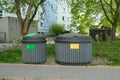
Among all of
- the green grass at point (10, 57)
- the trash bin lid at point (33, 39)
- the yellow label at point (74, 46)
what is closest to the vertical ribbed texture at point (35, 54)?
the trash bin lid at point (33, 39)

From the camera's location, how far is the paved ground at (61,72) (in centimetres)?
763

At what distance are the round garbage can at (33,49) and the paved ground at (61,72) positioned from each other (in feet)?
1.17

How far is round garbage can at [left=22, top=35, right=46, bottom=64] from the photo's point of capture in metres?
9.70

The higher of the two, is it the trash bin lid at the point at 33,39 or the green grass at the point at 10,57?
the trash bin lid at the point at 33,39

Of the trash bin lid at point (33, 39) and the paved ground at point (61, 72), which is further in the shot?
the trash bin lid at point (33, 39)

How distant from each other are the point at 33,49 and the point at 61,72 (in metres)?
1.89

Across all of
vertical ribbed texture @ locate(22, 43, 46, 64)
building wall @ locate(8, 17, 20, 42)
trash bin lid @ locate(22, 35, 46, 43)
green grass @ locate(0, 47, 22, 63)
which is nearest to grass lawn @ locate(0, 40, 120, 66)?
green grass @ locate(0, 47, 22, 63)

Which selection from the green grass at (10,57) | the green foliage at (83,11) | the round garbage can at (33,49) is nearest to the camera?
the round garbage can at (33,49)

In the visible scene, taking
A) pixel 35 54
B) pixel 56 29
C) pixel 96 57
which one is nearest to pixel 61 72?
pixel 35 54

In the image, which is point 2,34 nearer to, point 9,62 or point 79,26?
point 79,26

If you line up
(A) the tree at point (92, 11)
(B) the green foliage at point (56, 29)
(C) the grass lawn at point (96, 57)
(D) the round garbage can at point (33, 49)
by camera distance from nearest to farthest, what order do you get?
(D) the round garbage can at point (33, 49) → (C) the grass lawn at point (96, 57) → (A) the tree at point (92, 11) → (B) the green foliage at point (56, 29)

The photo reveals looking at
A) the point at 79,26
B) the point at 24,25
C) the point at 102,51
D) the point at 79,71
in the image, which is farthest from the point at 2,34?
the point at 79,71

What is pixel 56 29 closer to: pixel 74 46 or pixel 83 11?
pixel 83 11

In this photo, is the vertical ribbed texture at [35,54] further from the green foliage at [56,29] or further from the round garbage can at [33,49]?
the green foliage at [56,29]
